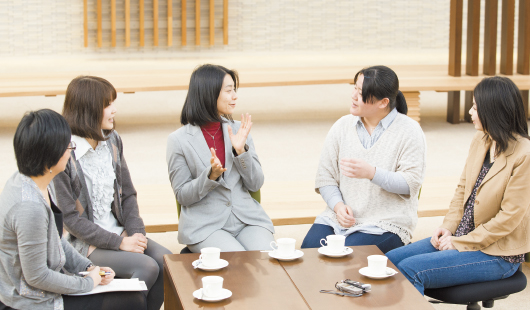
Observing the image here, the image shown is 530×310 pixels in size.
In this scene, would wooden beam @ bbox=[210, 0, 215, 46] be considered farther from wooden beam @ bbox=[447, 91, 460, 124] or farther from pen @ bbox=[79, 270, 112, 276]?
pen @ bbox=[79, 270, 112, 276]

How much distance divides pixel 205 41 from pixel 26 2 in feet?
8.74

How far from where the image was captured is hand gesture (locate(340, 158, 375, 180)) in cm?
267

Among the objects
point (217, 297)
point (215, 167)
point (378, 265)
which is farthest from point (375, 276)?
point (215, 167)

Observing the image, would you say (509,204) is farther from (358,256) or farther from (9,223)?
(9,223)

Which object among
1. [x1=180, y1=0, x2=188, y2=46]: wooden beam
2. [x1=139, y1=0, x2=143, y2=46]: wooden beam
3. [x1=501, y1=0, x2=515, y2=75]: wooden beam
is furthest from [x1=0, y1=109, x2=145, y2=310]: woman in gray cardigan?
[x1=180, y1=0, x2=188, y2=46]: wooden beam

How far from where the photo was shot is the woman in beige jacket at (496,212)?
2408 mm

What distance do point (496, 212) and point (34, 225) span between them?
1752 mm

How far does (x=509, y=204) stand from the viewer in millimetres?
2408

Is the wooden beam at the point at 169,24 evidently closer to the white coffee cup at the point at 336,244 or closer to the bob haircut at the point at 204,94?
the bob haircut at the point at 204,94

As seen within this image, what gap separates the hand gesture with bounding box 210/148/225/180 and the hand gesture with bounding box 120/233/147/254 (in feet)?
1.36

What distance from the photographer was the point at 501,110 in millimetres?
2428

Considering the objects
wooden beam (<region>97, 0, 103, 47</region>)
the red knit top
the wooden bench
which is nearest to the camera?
the red knit top

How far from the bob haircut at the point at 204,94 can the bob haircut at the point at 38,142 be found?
0.90m

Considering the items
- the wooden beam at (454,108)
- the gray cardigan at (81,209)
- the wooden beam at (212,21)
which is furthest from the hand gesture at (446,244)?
the wooden beam at (212,21)
